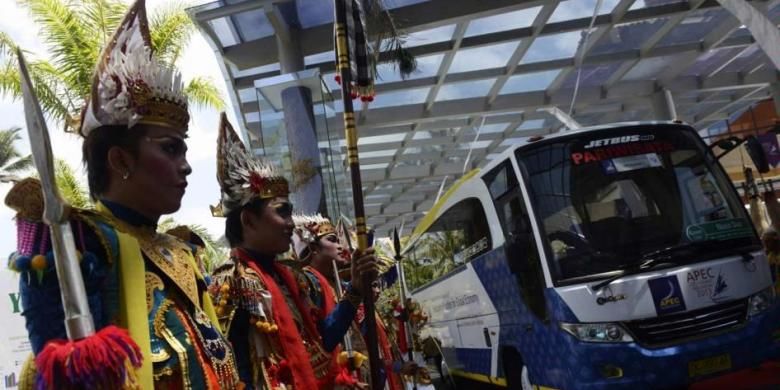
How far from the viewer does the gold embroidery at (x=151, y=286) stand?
1.74m

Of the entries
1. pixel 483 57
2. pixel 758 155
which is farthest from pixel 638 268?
pixel 483 57

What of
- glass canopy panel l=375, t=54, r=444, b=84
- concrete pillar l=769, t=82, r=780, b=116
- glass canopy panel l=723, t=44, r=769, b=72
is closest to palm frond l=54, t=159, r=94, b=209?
glass canopy panel l=375, t=54, r=444, b=84

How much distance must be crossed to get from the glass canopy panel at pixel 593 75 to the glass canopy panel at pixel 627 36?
0.57 m

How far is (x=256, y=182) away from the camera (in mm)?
3053

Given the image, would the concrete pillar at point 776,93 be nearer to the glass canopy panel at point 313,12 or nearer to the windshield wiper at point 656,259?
the glass canopy panel at point 313,12

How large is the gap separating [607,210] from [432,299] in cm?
526

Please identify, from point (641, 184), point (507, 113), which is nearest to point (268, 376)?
point (641, 184)

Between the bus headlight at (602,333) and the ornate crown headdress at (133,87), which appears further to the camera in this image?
the bus headlight at (602,333)

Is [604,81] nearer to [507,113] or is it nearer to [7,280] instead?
[507,113]

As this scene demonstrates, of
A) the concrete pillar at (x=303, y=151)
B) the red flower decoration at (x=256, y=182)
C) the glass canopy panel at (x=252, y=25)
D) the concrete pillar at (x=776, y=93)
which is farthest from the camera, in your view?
the concrete pillar at (x=776, y=93)

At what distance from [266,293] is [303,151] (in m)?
5.43

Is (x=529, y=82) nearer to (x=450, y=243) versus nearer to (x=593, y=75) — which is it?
(x=593, y=75)

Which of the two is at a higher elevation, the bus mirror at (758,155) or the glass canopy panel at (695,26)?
the glass canopy panel at (695,26)

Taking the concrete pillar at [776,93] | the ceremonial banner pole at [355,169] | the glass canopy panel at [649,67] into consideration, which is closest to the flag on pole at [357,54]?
the ceremonial banner pole at [355,169]
